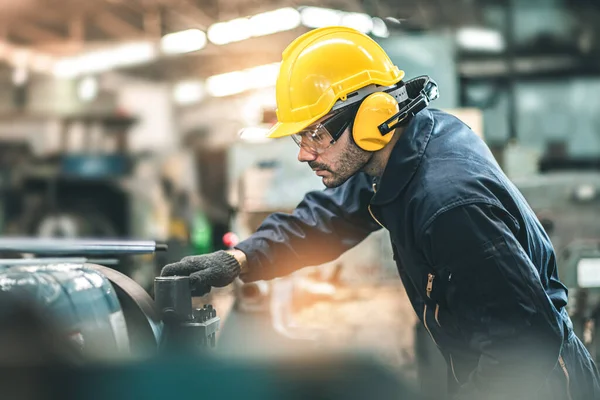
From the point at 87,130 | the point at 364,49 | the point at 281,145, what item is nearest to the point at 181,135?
the point at 87,130

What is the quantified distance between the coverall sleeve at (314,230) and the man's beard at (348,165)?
24 centimetres

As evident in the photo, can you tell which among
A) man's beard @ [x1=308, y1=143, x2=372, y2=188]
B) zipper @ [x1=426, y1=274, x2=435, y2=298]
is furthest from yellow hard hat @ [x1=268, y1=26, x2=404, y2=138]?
zipper @ [x1=426, y1=274, x2=435, y2=298]

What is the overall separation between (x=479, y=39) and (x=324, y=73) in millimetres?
7132

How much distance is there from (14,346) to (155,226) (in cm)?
651

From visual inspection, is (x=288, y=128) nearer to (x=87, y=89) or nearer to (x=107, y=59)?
(x=87, y=89)

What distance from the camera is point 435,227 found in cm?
137

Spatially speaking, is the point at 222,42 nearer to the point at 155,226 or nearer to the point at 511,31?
the point at 155,226

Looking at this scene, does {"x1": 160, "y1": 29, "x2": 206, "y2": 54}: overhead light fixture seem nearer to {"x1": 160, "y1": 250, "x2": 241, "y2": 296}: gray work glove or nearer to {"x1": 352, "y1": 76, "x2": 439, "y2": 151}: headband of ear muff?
{"x1": 160, "y1": 250, "x2": 241, "y2": 296}: gray work glove

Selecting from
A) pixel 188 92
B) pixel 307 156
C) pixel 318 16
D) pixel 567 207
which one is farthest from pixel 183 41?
pixel 307 156

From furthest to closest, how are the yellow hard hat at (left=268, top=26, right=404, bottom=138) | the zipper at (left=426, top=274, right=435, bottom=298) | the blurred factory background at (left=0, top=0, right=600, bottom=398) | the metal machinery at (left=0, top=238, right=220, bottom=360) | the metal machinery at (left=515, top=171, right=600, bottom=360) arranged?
the blurred factory background at (left=0, top=0, right=600, bottom=398)
the metal machinery at (left=515, top=171, right=600, bottom=360)
the yellow hard hat at (left=268, top=26, right=404, bottom=138)
the zipper at (left=426, top=274, right=435, bottom=298)
the metal machinery at (left=0, top=238, right=220, bottom=360)

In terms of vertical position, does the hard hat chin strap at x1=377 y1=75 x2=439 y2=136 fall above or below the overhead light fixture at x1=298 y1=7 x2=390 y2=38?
below

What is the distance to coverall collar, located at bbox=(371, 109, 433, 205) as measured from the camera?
152 centimetres

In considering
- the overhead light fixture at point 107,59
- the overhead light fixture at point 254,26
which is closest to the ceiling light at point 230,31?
the overhead light fixture at point 254,26

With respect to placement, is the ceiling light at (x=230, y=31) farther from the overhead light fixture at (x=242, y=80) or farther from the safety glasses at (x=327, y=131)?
the safety glasses at (x=327, y=131)
